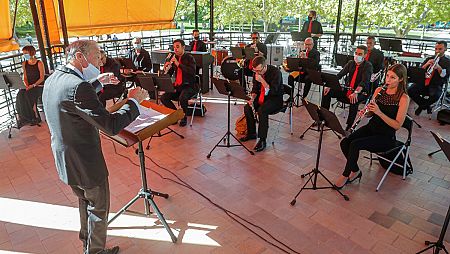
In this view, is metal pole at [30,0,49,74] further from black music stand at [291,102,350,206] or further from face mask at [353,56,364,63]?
face mask at [353,56,364,63]

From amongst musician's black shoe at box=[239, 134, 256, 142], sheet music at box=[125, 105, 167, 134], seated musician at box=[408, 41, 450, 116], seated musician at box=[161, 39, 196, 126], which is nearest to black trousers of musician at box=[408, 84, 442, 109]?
seated musician at box=[408, 41, 450, 116]

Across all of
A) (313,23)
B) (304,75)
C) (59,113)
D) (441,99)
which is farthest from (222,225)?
(313,23)

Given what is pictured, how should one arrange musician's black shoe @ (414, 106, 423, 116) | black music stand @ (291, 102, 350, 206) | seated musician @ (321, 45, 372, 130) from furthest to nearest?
1. musician's black shoe @ (414, 106, 423, 116)
2. seated musician @ (321, 45, 372, 130)
3. black music stand @ (291, 102, 350, 206)

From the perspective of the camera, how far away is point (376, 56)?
7.30 meters

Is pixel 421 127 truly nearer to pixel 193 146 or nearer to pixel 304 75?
pixel 304 75

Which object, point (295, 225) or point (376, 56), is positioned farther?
point (376, 56)

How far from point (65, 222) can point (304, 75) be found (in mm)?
5498

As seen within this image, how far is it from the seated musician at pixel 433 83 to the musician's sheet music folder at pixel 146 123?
579 centimetres

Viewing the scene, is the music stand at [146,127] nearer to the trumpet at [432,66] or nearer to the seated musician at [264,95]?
the seated musician at [264,95]

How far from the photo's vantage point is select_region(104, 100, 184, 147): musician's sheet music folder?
278 cm

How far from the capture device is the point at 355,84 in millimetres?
6141

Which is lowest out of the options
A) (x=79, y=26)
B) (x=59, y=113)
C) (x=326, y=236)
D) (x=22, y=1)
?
(x=326, y=236)

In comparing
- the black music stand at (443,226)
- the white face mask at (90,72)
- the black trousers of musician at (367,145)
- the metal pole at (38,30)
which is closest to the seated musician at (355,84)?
the black trousers of musician at (367,145)

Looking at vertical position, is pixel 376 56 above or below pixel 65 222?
above
